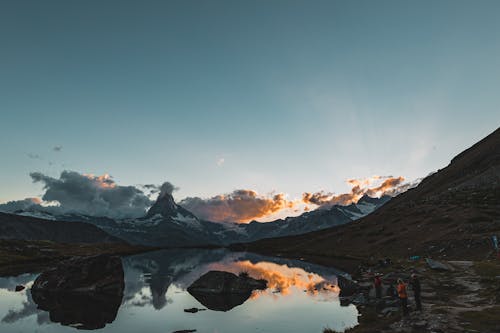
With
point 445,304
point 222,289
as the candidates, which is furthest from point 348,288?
point 222,289

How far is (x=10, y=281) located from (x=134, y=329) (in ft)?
183

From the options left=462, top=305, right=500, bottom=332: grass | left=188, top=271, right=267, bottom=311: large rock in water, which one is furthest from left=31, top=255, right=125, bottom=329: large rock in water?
left=462, top=305, right=500, bottom=332: grass

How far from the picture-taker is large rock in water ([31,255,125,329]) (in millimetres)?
49719

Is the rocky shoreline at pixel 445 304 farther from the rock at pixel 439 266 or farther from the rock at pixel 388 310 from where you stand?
the rock at pixel 439 266

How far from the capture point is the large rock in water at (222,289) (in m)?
55.0

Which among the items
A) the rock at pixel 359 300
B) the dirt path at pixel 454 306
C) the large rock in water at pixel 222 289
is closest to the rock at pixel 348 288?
Answer: the rock at pixel 359 300

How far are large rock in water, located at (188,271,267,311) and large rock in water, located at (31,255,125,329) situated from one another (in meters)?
12.8

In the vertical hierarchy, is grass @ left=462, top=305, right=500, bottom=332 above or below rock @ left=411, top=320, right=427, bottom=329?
above

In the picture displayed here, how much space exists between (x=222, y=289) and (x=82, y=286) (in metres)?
24.4

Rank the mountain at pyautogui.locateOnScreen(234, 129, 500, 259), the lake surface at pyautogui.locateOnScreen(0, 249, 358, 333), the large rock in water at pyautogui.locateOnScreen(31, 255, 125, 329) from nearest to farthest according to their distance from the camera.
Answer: the lake surface at pyautogui.locateOnScreen(0, 249, 358, 333), the large rock in water at pyautogui.locateOnScreen(31, 255, 125, 329), the mountain at pyautogui.locateOnScreen(234, 129, 500, 259)

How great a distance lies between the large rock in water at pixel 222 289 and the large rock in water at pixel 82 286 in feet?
42.0

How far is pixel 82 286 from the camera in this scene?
202 feet

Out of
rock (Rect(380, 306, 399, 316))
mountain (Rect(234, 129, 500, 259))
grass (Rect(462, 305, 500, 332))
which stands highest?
mountain (Rect(234, 129, 500, 259))

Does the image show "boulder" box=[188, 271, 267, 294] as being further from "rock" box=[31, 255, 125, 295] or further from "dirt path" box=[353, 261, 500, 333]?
"dirt path" box=[353, 261, 500, 333]
